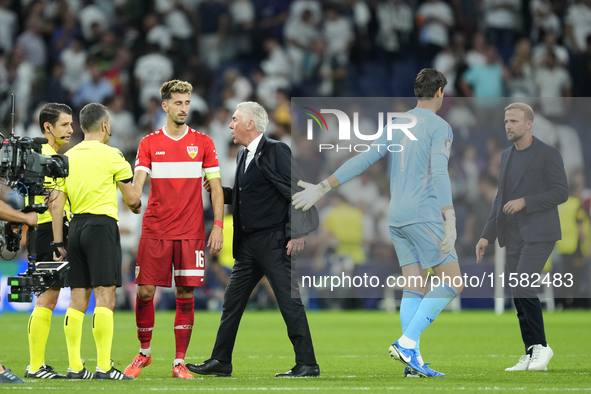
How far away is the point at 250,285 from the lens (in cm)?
782

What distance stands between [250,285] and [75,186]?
175cm

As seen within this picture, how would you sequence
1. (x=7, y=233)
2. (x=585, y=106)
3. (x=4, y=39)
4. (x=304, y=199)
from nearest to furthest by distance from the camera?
(x=7, y=233) < (x=304, y=199) < (x=585, y=106) < (x=4, y=39)

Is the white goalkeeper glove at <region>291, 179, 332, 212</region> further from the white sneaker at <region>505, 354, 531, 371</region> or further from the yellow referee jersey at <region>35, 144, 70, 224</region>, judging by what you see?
the white sneaker at <region>505, 354, 531, 371</region>

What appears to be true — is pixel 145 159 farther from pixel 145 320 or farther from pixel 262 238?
pixel 145 320

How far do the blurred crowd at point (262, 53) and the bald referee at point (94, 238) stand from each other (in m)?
10.2

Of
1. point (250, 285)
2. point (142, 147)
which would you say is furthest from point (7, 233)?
point (250, 285)

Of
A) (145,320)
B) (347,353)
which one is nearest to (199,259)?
(145,320)

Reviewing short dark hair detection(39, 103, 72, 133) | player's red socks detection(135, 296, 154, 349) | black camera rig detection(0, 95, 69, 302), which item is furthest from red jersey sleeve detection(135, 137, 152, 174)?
player's red socks detection(135, 296, 154, 349)

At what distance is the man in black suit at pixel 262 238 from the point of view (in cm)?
762

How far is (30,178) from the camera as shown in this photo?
680cm

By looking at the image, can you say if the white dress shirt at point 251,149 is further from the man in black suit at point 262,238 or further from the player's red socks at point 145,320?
the player's red socks at point 145,320

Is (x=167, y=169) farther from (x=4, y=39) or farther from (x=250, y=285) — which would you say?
(x=4, y=39)

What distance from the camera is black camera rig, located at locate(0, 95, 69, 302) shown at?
671 centimetres

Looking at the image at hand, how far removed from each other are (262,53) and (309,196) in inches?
559
